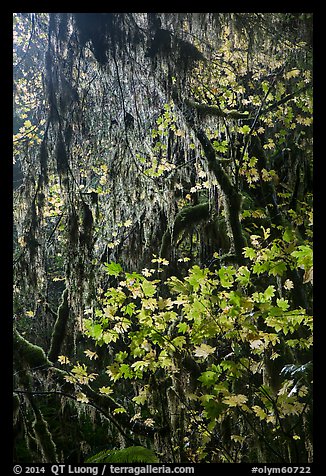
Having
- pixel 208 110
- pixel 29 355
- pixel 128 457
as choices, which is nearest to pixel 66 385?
pixel 29 355

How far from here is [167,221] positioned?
4.04m

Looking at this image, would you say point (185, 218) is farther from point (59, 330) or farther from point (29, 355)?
point (29, 355)

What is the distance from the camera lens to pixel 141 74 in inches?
126

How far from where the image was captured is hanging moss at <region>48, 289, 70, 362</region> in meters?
3.78

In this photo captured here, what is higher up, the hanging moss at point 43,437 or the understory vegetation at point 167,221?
the understory vegetation at point 167,221

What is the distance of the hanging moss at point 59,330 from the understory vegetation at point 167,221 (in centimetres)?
1

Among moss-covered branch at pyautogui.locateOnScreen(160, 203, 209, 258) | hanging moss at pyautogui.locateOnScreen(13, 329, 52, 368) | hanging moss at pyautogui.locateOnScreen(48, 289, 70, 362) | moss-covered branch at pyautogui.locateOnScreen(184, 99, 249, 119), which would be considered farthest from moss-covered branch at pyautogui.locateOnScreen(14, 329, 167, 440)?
moss-covered branch at pyautogui.locateOnScreen(184, 99, 249, 119)

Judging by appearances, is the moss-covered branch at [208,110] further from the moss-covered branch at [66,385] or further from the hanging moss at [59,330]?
the moss-covered branch at [66,385]

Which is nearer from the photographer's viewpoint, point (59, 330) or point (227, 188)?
point (227, 188)

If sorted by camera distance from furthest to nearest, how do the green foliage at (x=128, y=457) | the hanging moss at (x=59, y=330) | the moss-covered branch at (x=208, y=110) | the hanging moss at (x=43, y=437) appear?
the hanging moss at (x=59, y=330)
the moss-covered branch at (x=208, y=110)
the hanging moss at (x=43, y=437)
the green foliage at (x=128, y=457)

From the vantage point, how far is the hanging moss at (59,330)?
149 inches

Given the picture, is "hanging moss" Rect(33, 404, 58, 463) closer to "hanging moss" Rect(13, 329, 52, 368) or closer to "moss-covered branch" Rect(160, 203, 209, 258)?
"hanging moss" Rect(13, 329, 52, 368)

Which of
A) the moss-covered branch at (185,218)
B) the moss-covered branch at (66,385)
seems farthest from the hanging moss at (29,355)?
the moss-covered branch at (185,218)

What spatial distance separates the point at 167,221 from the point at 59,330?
1.35 m
